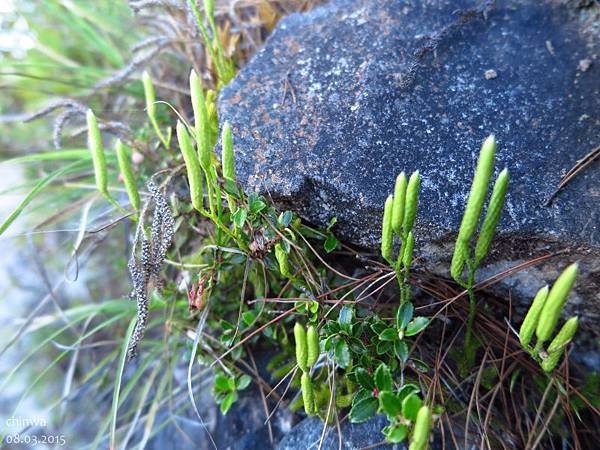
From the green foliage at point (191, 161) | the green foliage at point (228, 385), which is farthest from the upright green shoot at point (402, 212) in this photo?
the green foliage at point (228, 385)

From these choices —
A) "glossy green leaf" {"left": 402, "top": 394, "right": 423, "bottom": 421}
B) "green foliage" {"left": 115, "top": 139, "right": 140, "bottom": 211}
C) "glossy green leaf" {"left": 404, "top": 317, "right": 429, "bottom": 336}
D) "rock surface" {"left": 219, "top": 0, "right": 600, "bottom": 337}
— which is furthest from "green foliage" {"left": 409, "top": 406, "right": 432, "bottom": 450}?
"green foliage" {"left": 115, "top": 139, "right": 140, "bottom": 211}

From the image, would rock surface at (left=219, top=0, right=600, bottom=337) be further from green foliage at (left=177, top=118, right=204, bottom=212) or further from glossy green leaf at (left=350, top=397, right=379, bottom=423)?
glossy green leaf at (left=350, top=397, right=379, bottom=423)

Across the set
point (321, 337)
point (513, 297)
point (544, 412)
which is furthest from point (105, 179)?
point (544, 412)

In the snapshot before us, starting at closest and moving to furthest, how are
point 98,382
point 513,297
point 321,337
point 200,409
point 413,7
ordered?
point 321,337
point 513,297
point 413,7
point 200,409
point 98,382

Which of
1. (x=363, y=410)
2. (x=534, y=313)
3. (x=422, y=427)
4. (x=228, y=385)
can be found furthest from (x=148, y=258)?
(x=534, y=313)

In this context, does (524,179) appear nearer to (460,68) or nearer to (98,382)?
(460,68)
